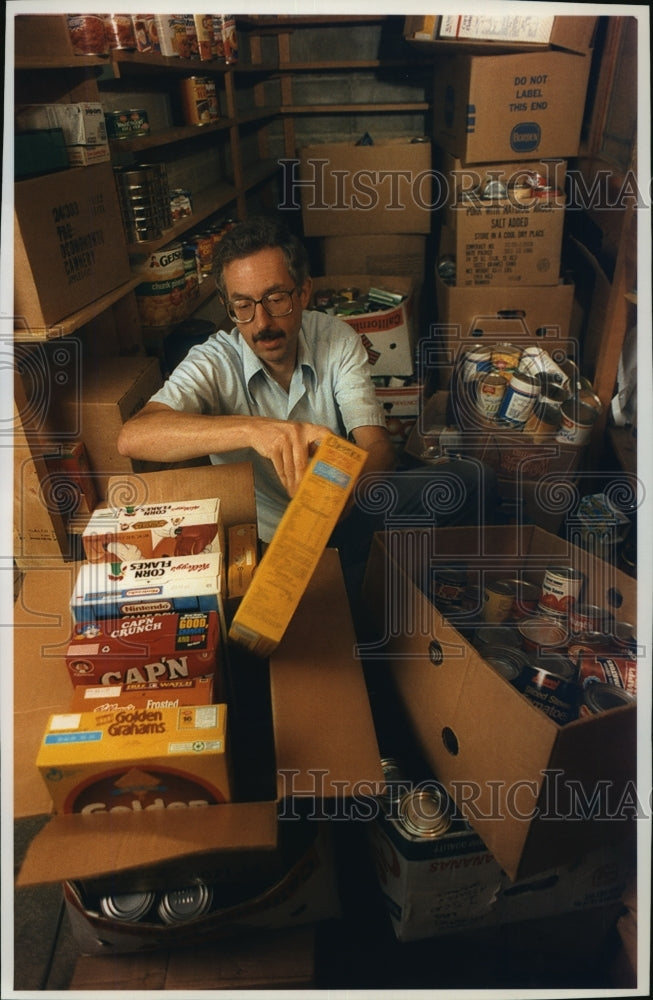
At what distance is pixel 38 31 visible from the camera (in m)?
1.35

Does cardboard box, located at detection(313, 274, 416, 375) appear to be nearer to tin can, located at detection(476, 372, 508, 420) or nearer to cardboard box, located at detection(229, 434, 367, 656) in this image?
tin can, located at detection(476, 372, 508, 420)

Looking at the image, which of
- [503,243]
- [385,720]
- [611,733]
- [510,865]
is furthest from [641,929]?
[503,243]

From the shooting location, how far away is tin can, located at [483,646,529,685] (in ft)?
3.37

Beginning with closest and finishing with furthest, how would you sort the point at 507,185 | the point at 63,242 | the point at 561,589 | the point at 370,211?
the point at 561,589, the point at 63,242, the point at 507,185, the point at 370,211

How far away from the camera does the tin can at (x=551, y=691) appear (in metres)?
0.95

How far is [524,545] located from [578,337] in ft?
6.30

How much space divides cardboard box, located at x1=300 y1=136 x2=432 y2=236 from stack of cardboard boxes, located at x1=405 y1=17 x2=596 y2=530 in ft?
1.46

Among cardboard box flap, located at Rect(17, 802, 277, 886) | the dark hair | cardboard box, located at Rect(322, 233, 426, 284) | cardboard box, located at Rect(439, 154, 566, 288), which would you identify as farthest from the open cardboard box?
cardboard box, located at Rect(322, 233, 426, 284)

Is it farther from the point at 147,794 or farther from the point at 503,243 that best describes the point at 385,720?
the point at 503,243

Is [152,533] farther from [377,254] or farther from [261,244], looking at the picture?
[377,254]

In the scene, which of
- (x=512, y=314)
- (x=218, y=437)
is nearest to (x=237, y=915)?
(x=218, y=437)

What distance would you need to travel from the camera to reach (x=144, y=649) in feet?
2.88

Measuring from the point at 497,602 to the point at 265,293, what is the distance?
0.87m

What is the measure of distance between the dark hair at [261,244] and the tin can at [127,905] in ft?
4.13
